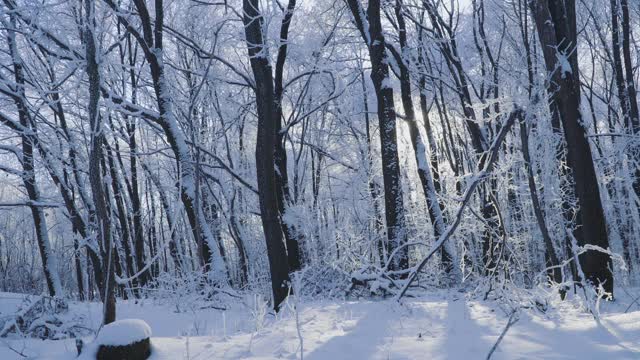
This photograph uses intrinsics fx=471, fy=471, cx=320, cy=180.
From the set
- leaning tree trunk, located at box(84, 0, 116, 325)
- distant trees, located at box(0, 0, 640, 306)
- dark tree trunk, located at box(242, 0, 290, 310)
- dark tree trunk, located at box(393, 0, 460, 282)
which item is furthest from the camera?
dark tree trunk, located at box(393, 0, 460, 282)

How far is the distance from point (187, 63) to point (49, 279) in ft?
28.4

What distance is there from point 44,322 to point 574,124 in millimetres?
7896

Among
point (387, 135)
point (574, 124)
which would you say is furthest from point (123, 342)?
point (387, 135)

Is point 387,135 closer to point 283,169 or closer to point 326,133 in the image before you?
point 283,169

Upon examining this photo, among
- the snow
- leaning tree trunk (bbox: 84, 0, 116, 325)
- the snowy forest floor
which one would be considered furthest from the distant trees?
the snow

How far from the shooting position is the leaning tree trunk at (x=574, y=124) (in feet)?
20.5

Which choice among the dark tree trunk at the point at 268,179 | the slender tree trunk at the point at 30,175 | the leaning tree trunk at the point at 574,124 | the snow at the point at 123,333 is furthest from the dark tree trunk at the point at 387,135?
the slender tree trunk at the point at 30,175

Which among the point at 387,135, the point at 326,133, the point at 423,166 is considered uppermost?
the point at 326,133

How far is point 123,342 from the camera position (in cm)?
320

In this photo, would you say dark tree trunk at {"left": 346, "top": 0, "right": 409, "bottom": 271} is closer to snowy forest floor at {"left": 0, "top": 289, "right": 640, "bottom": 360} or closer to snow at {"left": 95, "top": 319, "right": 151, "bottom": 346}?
snowy forest floor at {"left": 0, "top": 289, "right": 640, "bottom": 360}

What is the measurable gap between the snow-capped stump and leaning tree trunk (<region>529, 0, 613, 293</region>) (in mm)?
5540

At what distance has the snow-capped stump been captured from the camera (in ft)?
10.5

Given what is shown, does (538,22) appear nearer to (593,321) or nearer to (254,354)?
(593,321)

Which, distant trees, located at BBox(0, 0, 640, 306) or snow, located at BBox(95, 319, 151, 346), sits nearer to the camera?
snow, located at BBox(95, 319, 151, 346)
